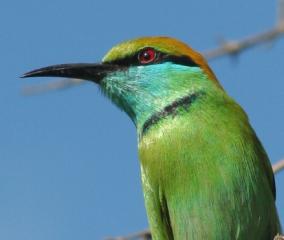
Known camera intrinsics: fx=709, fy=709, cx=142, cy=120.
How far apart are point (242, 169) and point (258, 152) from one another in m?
0.29

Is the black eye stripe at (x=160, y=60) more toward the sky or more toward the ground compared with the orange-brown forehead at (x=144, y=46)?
more toward the ground

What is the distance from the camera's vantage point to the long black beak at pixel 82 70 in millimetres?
4445

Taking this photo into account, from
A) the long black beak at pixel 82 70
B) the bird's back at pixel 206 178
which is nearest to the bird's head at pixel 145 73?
the long black beak at pixel 82 70

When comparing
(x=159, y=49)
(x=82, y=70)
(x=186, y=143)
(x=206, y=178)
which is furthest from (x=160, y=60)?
(x=206, y=178)

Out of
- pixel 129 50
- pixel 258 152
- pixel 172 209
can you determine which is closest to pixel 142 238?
pixel 172 209

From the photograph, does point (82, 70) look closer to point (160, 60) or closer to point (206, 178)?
point (160, 60)

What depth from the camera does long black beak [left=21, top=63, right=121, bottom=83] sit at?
4.45 m

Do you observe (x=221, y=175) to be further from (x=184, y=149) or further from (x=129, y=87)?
(x=129, y=87)

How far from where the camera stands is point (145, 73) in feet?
14.4

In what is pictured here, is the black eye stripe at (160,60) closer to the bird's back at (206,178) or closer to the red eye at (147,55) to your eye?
the red eye at (147,55)

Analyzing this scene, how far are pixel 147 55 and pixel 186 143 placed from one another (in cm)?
73

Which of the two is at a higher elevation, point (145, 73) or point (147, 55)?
point (147, 55)

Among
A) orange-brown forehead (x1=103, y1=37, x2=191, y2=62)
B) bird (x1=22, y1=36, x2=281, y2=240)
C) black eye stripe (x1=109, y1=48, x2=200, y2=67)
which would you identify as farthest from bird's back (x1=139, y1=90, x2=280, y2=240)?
orange-brown forehead (x1=103, y1=37, x2=191, y2=62)

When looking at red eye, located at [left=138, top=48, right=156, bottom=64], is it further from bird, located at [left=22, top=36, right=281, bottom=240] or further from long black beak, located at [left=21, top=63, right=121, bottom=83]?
long black beak, located at [left=21, top=63, right=121, bottom=83]
